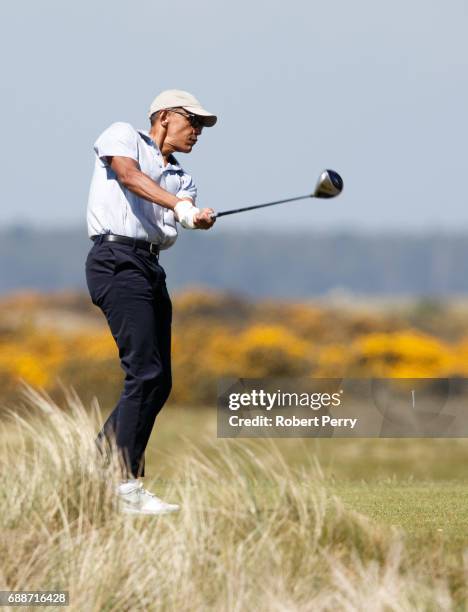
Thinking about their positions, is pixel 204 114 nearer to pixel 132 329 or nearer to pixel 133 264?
pixel 133 264

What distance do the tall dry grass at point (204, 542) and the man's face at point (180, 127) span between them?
178 cm

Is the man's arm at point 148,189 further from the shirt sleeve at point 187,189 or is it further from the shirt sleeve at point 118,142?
the shirt sleeve at point 187,189

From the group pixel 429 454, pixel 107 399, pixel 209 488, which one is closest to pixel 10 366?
pixel 107 399

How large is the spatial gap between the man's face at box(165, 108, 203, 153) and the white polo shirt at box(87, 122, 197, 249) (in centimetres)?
14

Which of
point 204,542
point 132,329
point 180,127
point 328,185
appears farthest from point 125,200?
point 204,542

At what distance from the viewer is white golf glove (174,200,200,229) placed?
275 inches

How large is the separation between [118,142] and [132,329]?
3.11 ft

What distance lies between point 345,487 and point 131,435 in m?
1.97

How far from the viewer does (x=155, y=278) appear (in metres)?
7.35

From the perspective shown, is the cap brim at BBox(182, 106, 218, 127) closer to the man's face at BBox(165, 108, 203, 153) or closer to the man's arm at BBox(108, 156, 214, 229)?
the man's face at BBox(165, 108, 203, 153)

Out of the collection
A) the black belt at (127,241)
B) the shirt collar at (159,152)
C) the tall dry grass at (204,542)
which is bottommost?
the tall dry grass at (204,542)

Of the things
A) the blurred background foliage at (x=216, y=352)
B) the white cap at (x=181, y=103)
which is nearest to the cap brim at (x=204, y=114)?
the white cap at (x=181, y=103)

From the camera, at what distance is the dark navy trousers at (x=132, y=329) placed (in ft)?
23.6

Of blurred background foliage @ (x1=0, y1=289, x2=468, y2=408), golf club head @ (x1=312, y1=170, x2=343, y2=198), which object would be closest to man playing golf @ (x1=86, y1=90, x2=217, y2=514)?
golf club head @ (x1=312, y1=170, x2=343, y2=198)
